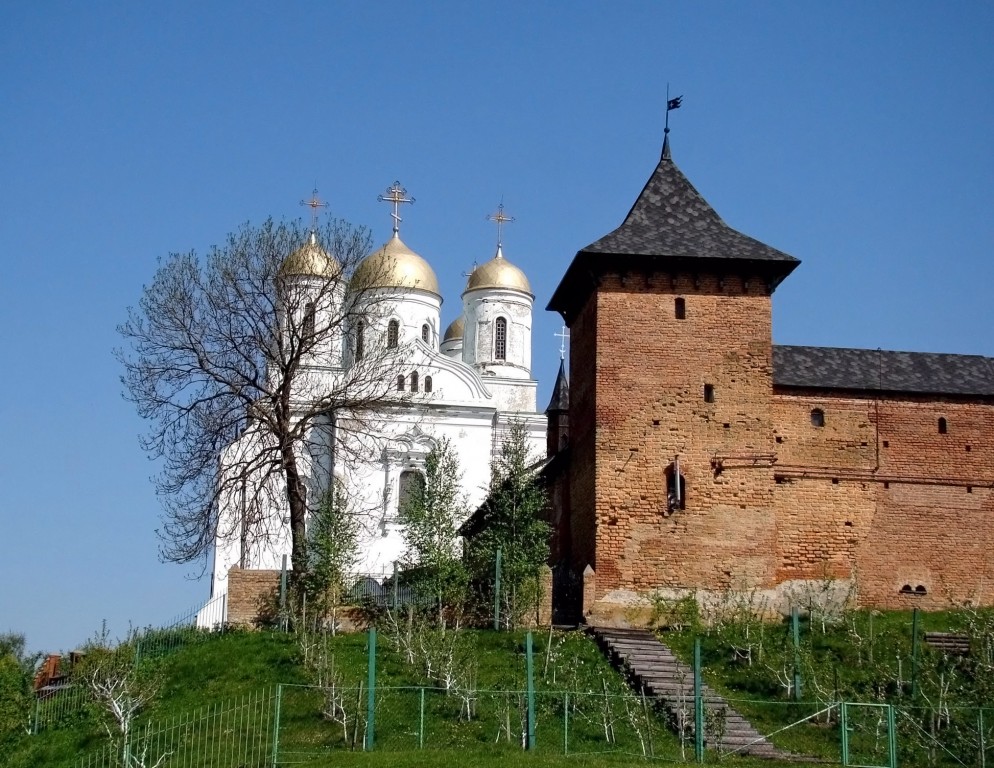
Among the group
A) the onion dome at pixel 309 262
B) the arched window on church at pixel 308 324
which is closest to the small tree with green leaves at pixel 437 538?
the arched window on church at pixel 308 324

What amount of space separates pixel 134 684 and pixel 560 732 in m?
6.28

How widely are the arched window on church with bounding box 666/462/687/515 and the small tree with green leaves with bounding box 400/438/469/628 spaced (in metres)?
3.90

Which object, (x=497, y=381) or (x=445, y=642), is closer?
(x=445, y=642)

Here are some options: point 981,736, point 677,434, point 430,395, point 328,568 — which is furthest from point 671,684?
point 430,395

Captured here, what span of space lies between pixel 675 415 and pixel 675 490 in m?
1.34

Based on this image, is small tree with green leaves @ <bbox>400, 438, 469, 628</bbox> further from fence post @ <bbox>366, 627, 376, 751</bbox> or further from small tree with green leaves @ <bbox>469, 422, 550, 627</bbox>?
fence post @ <bbox>366, 627, 376, 751</bbox>

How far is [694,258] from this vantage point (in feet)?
86.4

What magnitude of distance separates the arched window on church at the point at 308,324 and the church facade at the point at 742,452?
5.08 metres

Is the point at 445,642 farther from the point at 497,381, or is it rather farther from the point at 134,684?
the point at 497,381

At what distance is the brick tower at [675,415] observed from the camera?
2545cm

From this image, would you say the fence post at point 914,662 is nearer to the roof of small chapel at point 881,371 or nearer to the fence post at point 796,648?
the fence post at point 796,648

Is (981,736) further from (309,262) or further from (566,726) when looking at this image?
(309,262)

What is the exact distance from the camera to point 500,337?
54.7 m

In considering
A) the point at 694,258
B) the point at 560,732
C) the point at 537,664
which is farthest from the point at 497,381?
the point at 560,732
